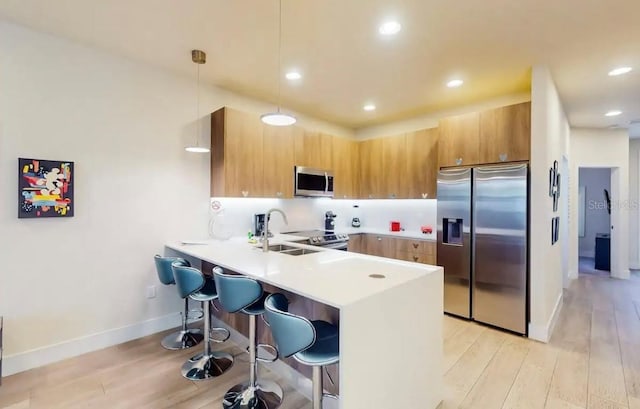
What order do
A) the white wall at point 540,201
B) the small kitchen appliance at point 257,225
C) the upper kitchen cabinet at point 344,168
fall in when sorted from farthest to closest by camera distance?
the upper kitchen cabinet at point 344,168 → the small kitchen appliance at point 257,225 → the white wall at point 540,201

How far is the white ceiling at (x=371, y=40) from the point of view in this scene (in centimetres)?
224

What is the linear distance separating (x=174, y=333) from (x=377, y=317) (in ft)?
8.54

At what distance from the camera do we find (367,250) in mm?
4918

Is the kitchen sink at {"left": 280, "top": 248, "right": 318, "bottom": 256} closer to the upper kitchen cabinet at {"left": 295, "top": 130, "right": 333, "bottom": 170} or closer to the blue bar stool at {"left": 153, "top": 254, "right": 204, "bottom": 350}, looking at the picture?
the blue bar stool at {"left": 153, "top": 254, "right": 204, "bottom": 350}

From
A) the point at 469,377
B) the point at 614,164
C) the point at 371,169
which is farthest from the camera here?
the point at 614,164

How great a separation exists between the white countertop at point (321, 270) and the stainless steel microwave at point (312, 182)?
1476 mm

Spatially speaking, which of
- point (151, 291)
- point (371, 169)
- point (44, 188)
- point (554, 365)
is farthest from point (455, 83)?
point (44, 188)

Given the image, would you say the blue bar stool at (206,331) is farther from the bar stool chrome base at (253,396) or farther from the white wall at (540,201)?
the white wall at (540,201)

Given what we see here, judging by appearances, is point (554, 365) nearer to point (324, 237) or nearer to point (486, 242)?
point (486, 242)

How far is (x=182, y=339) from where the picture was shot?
306 cm

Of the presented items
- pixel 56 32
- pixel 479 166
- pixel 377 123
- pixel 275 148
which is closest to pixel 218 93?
pixel 275 148

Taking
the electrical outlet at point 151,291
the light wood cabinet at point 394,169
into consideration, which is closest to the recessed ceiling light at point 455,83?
the light wood cabinet at point 394,169

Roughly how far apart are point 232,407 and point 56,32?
11.2ft

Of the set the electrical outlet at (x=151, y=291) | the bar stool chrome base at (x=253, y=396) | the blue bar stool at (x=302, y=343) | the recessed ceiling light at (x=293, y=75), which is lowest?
the bar stool chrome base at (x=253, y=396)
